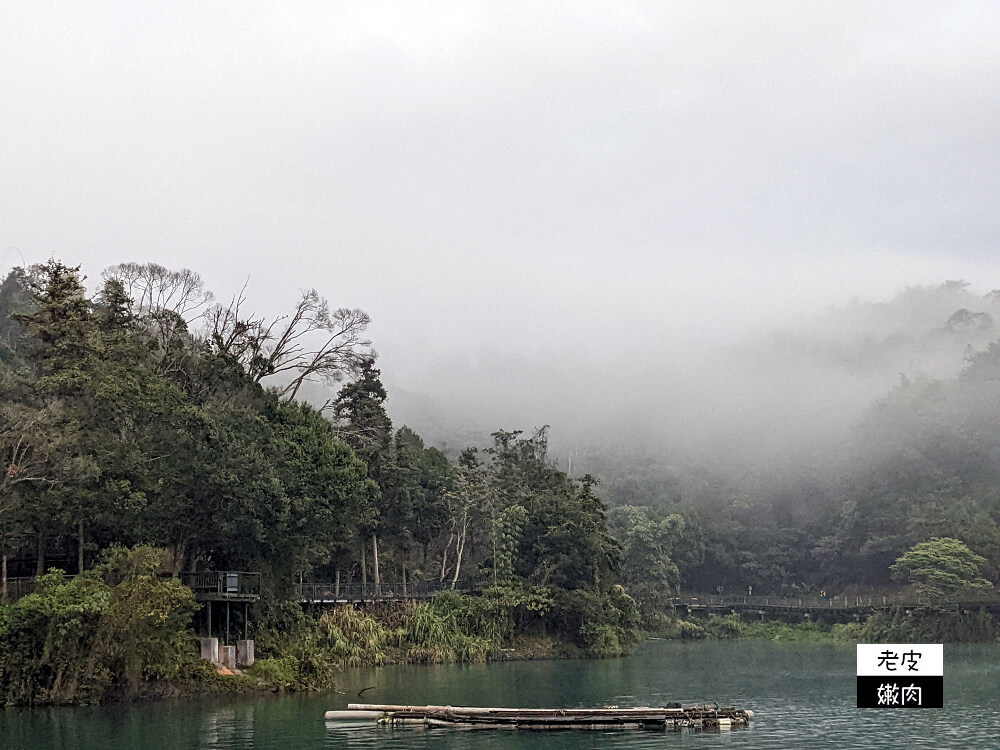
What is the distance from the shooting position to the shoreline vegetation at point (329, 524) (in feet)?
127

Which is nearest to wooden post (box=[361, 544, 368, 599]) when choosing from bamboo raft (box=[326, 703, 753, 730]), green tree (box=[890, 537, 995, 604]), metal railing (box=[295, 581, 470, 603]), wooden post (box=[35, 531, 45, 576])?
metal railing (box=[295, 581, 470, 603])

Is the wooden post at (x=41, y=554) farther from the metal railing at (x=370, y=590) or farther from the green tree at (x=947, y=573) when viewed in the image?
the green tree at (x=947, y=573)

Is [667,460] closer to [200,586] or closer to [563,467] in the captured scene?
[563,467]

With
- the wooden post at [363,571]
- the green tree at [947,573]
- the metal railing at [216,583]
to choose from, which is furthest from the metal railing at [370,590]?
the green tree at [947,573]

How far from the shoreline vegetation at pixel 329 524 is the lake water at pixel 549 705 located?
288cm

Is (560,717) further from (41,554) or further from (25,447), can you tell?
(41,554)

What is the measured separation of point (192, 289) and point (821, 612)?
5362 centimetres

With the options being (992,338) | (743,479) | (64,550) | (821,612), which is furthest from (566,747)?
(992,338)

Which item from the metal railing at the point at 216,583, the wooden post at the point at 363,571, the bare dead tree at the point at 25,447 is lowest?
the wooden post at the point at 363,571

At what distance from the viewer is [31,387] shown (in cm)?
4134

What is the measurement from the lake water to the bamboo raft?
422mm

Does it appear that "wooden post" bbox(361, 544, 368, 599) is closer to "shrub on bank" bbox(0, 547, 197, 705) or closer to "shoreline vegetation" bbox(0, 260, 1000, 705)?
"shoreline vegetation" bbox(0, 260, 1000, 705)

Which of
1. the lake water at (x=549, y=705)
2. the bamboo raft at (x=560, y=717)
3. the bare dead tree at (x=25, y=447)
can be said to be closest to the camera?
the lake water at (x=549, y=705)

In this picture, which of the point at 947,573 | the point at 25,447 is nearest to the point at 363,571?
the point at 25,447
